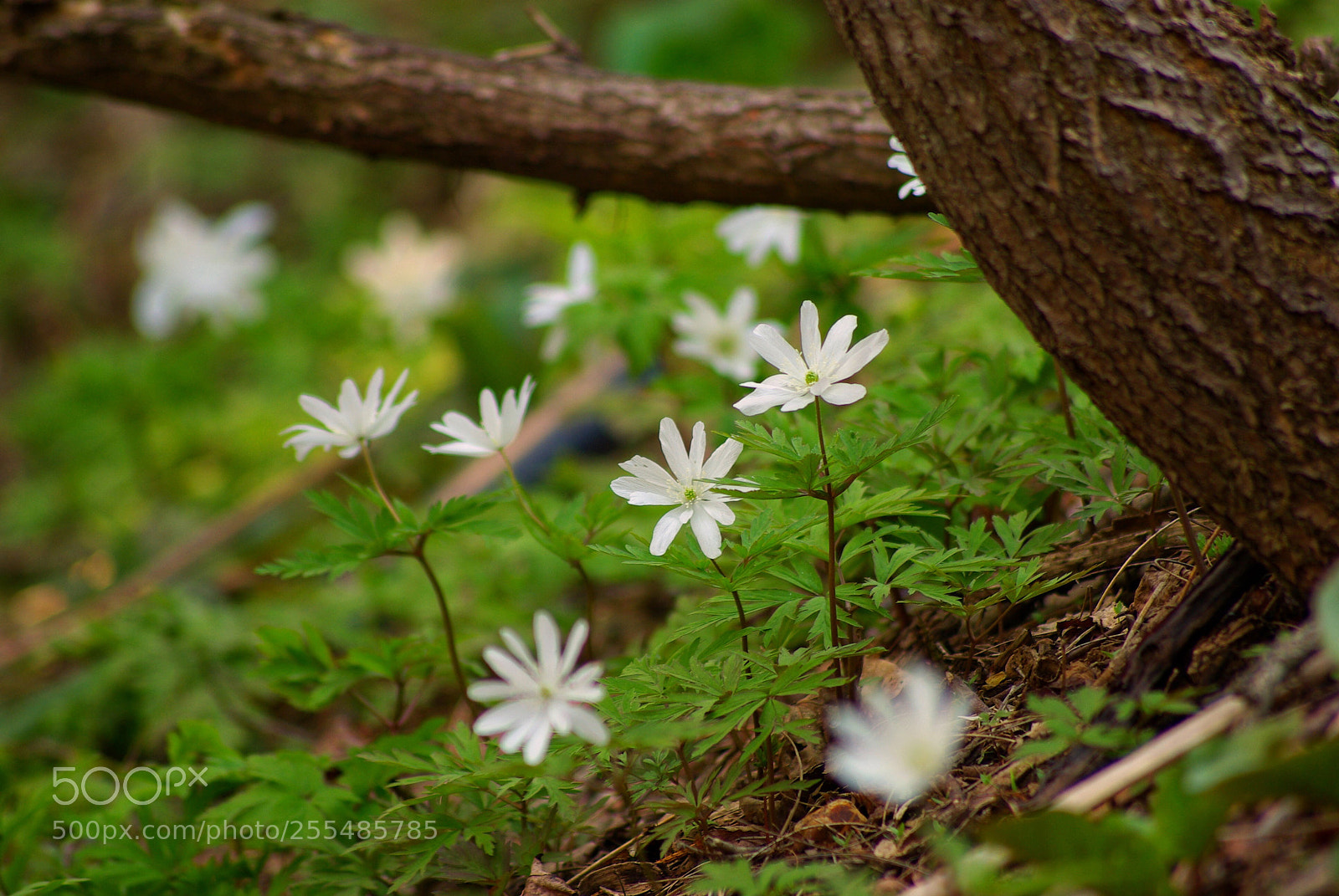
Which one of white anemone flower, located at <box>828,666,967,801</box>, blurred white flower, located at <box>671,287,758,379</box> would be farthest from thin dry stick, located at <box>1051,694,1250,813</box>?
blurred white flower, located at <box>671,287,758,379</box>

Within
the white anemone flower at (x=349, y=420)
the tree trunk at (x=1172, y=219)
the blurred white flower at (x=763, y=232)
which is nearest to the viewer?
the tree trunk at (x=1172, y=219)

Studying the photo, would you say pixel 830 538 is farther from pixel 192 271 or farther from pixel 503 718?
Answer: pixel 192 271

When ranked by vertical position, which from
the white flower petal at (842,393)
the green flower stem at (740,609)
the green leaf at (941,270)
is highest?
the green leaf at (941,270)

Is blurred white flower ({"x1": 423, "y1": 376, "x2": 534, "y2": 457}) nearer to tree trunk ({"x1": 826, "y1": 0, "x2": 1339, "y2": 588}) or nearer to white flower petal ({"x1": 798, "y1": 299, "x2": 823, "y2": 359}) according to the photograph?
white flower petal ({"x1": 798, "y1": 299, "x2": 823, "y2": 359})

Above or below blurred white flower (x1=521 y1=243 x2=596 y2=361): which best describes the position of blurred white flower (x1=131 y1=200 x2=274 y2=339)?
below

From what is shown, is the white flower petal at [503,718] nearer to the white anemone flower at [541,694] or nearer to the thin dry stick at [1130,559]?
the white anemone flower at [541,694]

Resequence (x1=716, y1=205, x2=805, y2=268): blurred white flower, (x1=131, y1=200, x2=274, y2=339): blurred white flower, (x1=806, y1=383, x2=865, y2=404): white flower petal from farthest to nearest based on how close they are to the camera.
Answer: (x1=131, y1=200, x2=274, y2=339): blurred white flower < (x1=716, y1=205, x2=805, y2=268): blurred white flower < (x1=806, y1=383, x2=865, y2=404): white flower petal

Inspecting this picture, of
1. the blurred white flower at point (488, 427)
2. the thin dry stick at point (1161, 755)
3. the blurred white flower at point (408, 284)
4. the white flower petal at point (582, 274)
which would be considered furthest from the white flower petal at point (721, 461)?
the blurred white flower at point (408, 284)
